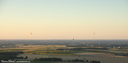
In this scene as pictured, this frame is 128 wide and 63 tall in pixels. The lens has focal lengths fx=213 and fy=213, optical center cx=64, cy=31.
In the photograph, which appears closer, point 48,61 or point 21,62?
point 21,62

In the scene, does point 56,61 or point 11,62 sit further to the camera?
point 56,61

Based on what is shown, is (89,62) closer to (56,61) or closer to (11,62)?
(56,61)

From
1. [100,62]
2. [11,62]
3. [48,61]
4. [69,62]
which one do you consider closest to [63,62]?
[69,62]

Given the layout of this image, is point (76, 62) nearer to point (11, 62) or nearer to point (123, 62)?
point (123, 62)

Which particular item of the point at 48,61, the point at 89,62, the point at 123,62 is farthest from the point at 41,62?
the point at 123,62

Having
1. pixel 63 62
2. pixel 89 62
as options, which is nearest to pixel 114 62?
pixel 89 62

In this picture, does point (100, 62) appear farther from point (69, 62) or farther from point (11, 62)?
point (11, 62)
